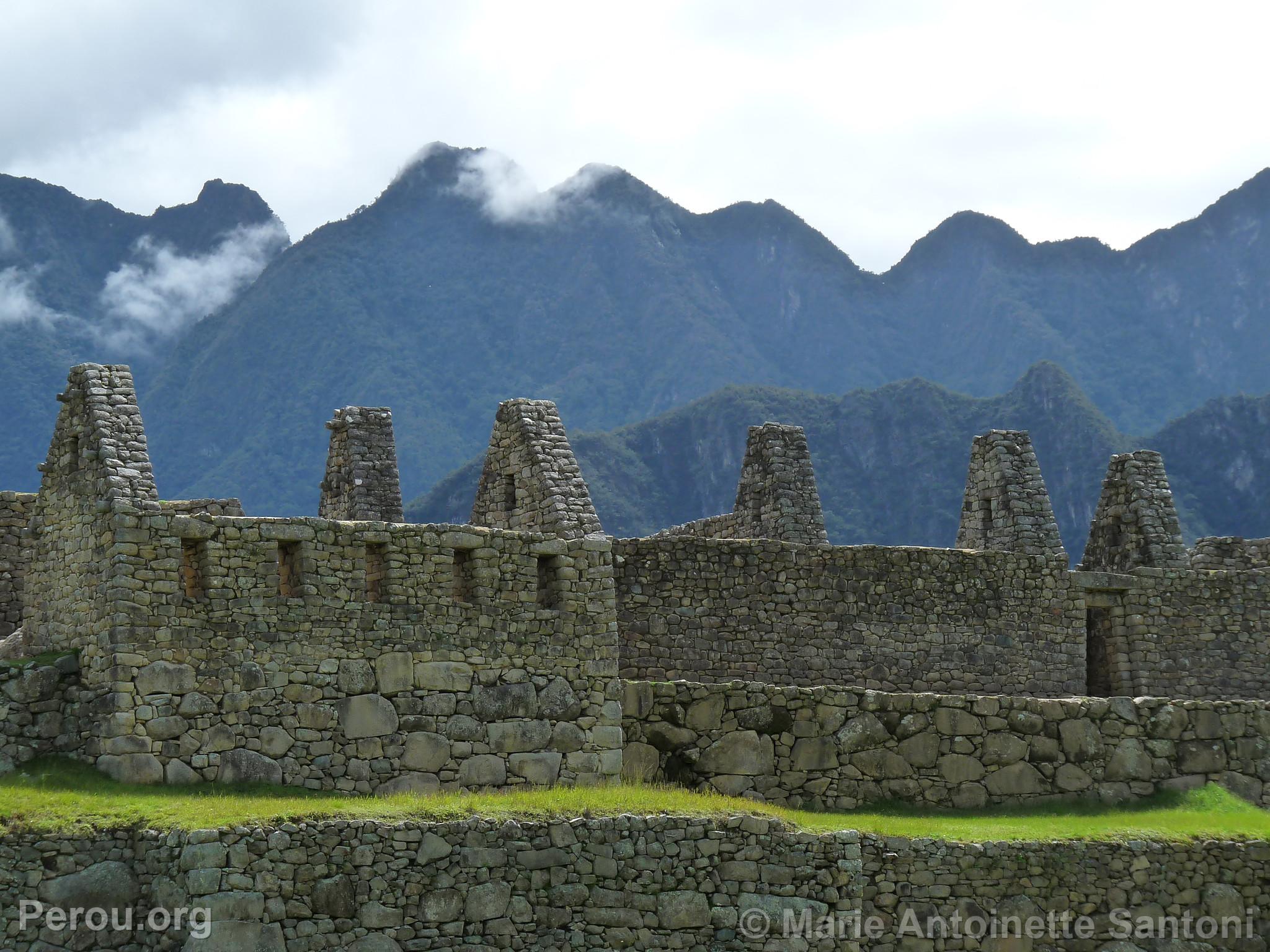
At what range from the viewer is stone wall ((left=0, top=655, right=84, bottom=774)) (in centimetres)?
2403

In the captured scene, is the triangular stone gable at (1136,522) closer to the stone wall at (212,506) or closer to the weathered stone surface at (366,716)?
the weathered stone surface at (366,716)

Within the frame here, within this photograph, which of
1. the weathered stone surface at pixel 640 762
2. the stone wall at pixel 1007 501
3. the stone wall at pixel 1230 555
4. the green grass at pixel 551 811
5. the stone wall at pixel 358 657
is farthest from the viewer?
the stone wall at pixel 1230 555

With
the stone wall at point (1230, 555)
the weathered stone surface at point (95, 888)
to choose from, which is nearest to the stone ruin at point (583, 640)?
the weathered stone surface at point (95, 888)

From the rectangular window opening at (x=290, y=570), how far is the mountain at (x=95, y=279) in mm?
62168

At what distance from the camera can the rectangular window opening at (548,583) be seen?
27.8 m

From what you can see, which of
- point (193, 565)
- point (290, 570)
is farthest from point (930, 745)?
point (193, 565)

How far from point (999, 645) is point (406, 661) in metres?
12.4

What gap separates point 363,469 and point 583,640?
5333mm

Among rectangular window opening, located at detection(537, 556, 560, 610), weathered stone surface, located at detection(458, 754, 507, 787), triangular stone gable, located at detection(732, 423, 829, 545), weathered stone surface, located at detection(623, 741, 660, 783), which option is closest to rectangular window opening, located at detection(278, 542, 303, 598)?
weathered stone surface, located at detection(458, 754, 507, 787)

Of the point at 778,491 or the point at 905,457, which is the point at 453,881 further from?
the point at 905,457

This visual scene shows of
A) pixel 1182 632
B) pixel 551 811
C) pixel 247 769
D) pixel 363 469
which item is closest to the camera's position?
pixel 247 769

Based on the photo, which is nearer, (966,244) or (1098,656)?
(1098,656)

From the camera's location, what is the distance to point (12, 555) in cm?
3094

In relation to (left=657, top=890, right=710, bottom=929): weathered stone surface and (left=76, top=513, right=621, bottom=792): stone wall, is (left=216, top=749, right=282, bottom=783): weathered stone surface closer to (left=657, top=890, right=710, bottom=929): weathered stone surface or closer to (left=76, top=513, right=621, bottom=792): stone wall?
(left=76, top=513, right=621, bottom=792): stone wall
